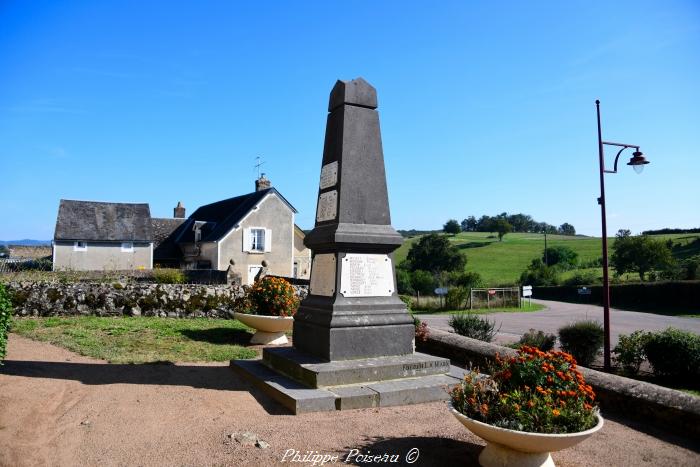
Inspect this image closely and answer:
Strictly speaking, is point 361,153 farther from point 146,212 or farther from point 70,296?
point 146,212

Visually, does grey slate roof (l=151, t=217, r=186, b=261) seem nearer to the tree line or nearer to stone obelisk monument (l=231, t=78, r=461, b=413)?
stone obelisk monument (l=231, t=78, r=461, b=413)

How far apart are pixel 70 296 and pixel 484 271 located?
157 feet

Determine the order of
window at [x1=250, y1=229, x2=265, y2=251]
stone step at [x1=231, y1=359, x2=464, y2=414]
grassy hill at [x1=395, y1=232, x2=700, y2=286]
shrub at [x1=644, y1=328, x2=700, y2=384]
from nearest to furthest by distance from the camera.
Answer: stone step at [x1=231, y1=359, x2=464, y2=414]
shrub at [x1=644, y1=328, x2=700, y2=384]
window at [x1=250, y1=229, x2=265, y2=251]
grassy hill at [x1=395, y1=232, x2=700, y2=286]

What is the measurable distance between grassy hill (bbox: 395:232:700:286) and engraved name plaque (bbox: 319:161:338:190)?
1549 inches

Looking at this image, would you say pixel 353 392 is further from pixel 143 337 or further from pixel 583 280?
pixel 583 280

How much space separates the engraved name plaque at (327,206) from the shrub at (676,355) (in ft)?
22.7

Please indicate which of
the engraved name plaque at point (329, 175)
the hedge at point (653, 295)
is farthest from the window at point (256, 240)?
the hedge at point (653, 295)

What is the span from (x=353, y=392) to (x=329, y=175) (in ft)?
10.4

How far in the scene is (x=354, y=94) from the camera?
7340mm

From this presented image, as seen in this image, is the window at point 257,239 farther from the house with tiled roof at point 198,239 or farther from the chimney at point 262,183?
the chimney at point 262,183

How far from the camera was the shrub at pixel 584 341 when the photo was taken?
11.2 metres

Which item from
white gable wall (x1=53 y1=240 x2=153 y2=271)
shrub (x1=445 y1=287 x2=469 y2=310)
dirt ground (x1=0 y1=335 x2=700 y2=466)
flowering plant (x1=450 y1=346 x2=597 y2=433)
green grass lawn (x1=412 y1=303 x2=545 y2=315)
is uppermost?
white gable wall (x1=53 y1=240 x2=153 y2=271)

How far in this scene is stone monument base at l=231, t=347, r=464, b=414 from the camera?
555cm

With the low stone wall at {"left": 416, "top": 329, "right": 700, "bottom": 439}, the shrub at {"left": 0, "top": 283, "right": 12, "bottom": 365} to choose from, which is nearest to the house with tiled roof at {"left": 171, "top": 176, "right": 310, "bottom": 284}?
the shrub at {"left": 0, "top": 283, "right": 12, "bottom": 365}
